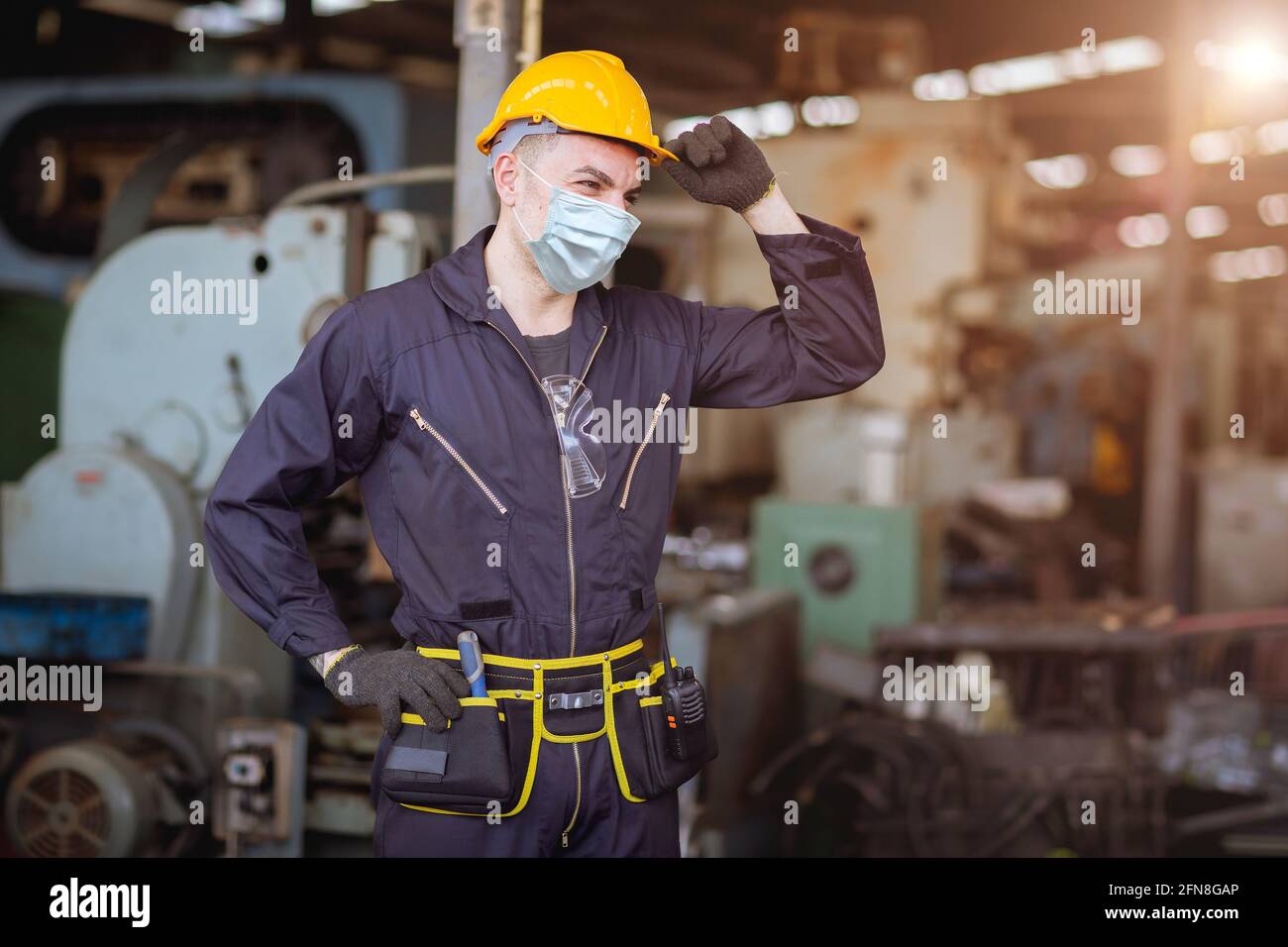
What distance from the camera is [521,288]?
1.86 metres

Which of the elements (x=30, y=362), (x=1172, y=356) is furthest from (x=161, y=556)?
(x=1172, y=356)

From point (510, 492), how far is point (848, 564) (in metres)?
2.60

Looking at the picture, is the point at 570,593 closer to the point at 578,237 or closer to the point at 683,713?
the point at 683,713

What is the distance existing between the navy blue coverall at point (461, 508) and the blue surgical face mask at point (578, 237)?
10 centimetres

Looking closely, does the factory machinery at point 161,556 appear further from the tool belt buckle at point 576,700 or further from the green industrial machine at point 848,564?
the green industrial machine at point 848,564

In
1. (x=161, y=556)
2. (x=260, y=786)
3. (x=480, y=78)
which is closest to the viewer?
(x=480, y=78)

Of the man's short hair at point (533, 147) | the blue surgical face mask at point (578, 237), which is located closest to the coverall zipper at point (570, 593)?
the blue surgical face mask at point (578, 237)

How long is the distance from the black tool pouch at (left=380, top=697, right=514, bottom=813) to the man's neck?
1.83ft

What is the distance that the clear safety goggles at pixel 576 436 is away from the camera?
1.80m

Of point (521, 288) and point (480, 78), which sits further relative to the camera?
point (480, 78)

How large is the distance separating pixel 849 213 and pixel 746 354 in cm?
328

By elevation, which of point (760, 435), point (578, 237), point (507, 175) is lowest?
point (760, 435)
